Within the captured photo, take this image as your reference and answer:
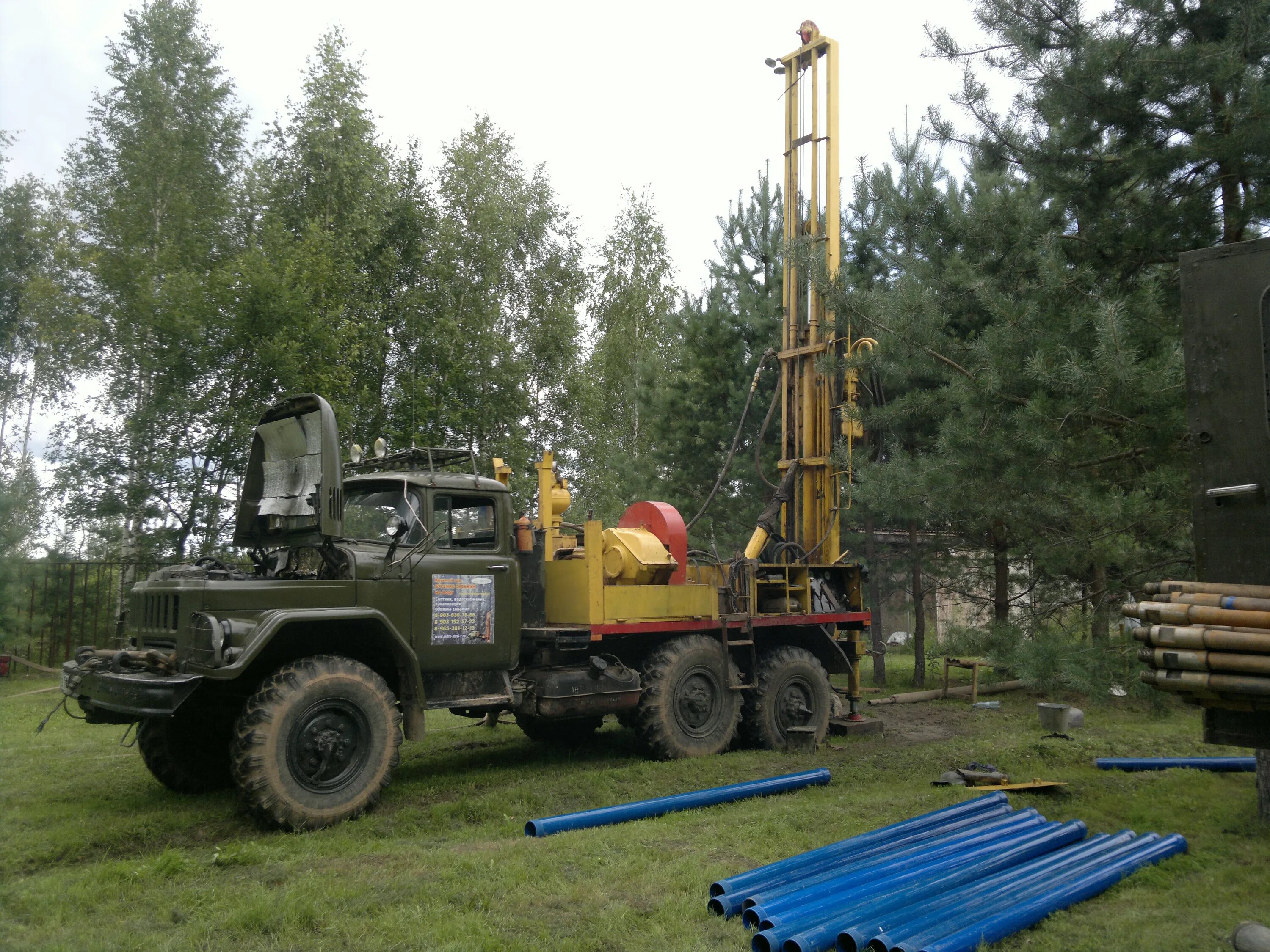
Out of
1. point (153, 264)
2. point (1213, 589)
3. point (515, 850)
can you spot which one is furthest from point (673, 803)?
point (153, 264)

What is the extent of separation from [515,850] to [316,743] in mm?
1568

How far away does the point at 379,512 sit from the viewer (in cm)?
742

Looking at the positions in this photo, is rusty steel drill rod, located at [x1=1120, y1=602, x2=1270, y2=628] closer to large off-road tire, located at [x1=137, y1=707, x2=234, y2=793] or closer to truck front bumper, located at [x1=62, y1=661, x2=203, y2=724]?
truck front bumper, located at [x1=62, y1=661, x2=203, y2=724]

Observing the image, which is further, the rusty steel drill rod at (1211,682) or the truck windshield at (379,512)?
the truck windshield at (379,512)

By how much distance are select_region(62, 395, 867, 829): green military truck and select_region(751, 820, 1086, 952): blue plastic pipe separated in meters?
3.32

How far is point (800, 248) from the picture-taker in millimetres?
8031

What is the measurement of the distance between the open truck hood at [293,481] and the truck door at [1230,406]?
204 inches

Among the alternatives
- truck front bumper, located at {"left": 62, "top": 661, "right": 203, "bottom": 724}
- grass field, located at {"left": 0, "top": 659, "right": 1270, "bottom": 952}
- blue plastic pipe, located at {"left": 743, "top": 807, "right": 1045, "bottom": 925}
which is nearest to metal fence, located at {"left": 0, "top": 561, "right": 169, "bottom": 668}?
grass field, located at {"left": 0, "top": 659, "right": 1270, "bottom": 952}

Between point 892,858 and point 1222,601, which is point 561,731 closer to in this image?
point 892,858

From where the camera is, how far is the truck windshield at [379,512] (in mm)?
7215

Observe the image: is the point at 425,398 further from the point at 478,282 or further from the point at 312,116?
the point at 312,116

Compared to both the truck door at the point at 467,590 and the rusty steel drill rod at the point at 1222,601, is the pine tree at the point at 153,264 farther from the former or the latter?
the rusty steel drill rod at the point at 1222,601

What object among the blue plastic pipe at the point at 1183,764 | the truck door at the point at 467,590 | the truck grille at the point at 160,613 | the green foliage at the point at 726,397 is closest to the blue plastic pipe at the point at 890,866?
the blue plastic pipe at the point at 1183,764

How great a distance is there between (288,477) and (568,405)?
15.8 meters
